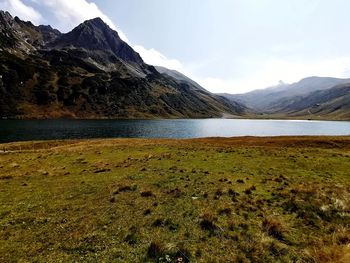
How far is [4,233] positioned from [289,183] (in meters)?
20.3

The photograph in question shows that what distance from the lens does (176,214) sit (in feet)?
53.6

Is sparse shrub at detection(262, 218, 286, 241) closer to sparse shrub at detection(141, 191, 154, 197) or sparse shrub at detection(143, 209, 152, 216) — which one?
sparse shrub at detection(143, 209, 152, 216)

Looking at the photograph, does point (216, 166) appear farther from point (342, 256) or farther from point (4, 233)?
point (4, 233)

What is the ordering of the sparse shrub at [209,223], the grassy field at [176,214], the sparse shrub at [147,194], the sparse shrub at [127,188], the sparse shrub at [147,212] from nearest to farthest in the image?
1. the grassy field at [176,214]
2. the sparse shrub at [209,223]
3. the sparse shrub at [147,212]
4. the sparse shrub at [147,194]
5. the sparse shrub at [127,188]

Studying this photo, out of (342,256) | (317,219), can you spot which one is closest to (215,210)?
(317,219)

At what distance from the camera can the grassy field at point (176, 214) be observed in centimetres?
1214

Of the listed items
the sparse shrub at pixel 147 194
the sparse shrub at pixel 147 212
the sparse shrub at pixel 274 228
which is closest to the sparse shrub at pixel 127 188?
the sparse shrub at pixel 147 194

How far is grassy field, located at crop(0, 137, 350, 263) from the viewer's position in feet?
39.8

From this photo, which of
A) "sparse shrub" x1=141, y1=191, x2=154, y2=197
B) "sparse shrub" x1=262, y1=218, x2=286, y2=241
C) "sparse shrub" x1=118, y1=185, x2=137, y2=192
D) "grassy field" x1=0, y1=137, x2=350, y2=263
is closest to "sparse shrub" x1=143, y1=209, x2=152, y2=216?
"grassy field" x1=0, y1=137, x2=350, y2=263

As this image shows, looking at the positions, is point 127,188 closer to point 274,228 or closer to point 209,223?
point 209,223

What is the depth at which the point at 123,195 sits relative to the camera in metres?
19.8

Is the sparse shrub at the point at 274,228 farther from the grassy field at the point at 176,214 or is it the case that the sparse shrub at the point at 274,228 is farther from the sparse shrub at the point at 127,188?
the sparse shrub at the point at 127,188

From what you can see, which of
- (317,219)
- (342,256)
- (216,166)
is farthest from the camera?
(216,166)

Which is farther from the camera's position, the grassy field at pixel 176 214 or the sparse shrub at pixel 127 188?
the sparse shrub at pixel 127 188
